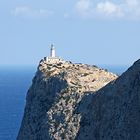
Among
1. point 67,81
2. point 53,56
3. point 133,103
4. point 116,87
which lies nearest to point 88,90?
point 67,81

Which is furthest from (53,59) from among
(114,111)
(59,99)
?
(114,111)

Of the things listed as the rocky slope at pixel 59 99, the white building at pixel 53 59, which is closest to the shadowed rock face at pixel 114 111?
the rocky slope at pixel 59 99

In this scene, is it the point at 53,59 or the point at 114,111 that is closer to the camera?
the point at 114,111

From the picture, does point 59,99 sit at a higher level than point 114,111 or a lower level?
lower

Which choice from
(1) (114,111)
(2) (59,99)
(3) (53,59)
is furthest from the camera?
(3) (53,59)

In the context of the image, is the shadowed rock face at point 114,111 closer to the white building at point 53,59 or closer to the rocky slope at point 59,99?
the rocky slope at point 59,99

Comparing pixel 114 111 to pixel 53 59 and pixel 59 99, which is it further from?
pixel 53 59

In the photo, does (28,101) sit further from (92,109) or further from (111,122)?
(111,122)
